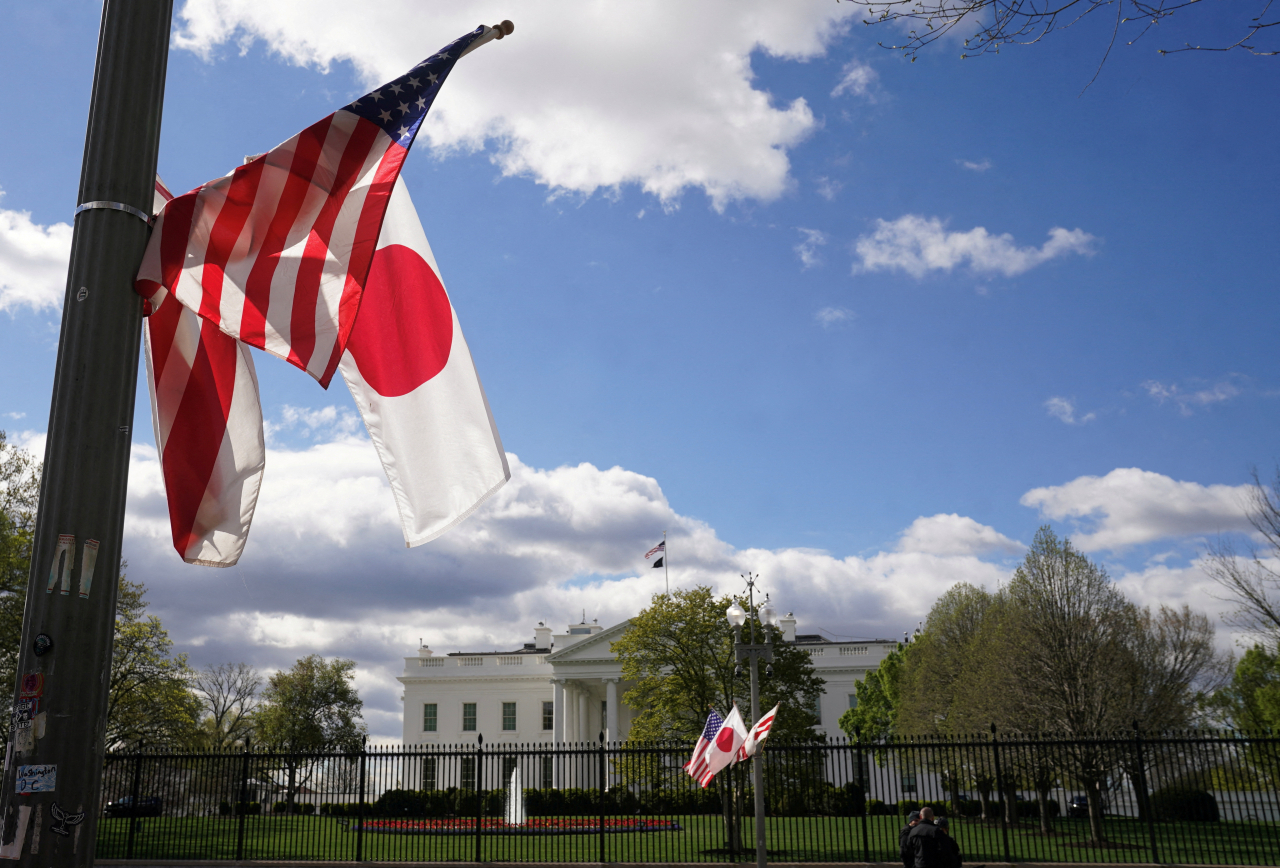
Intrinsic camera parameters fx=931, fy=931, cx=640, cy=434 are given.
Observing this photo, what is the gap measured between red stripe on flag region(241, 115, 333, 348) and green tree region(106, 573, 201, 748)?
30.4 meters

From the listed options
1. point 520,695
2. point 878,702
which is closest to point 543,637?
point 520,695

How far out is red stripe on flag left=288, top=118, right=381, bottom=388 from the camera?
3.60 metres

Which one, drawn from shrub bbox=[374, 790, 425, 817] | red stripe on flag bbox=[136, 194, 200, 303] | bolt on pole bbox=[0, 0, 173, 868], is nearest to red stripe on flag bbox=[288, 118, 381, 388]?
red stripe on flag bbox=[136, 194, 200, 303]

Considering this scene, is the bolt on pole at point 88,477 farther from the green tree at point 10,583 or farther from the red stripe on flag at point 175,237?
the green tree at point 10,583

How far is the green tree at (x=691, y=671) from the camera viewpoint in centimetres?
3044

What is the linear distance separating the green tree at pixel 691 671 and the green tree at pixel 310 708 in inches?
1281

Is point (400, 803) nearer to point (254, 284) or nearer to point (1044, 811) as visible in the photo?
point (1044, 811)

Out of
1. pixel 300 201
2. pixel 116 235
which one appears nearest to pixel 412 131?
pixel 300 201

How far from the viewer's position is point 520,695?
67.2 metres

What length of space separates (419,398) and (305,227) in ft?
3.07

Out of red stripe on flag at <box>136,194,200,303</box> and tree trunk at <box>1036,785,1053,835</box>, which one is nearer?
red stripe on flag at <box>136,194,200,303</box>

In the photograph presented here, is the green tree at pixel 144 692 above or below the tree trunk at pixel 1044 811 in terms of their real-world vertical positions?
above

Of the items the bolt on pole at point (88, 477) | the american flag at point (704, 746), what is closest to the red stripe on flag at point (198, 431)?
the bolt on pole at point (88, 477)

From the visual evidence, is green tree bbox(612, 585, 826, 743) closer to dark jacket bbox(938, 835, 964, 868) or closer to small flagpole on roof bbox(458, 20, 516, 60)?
dark jacket bbox(938, 835, 964, 868)
